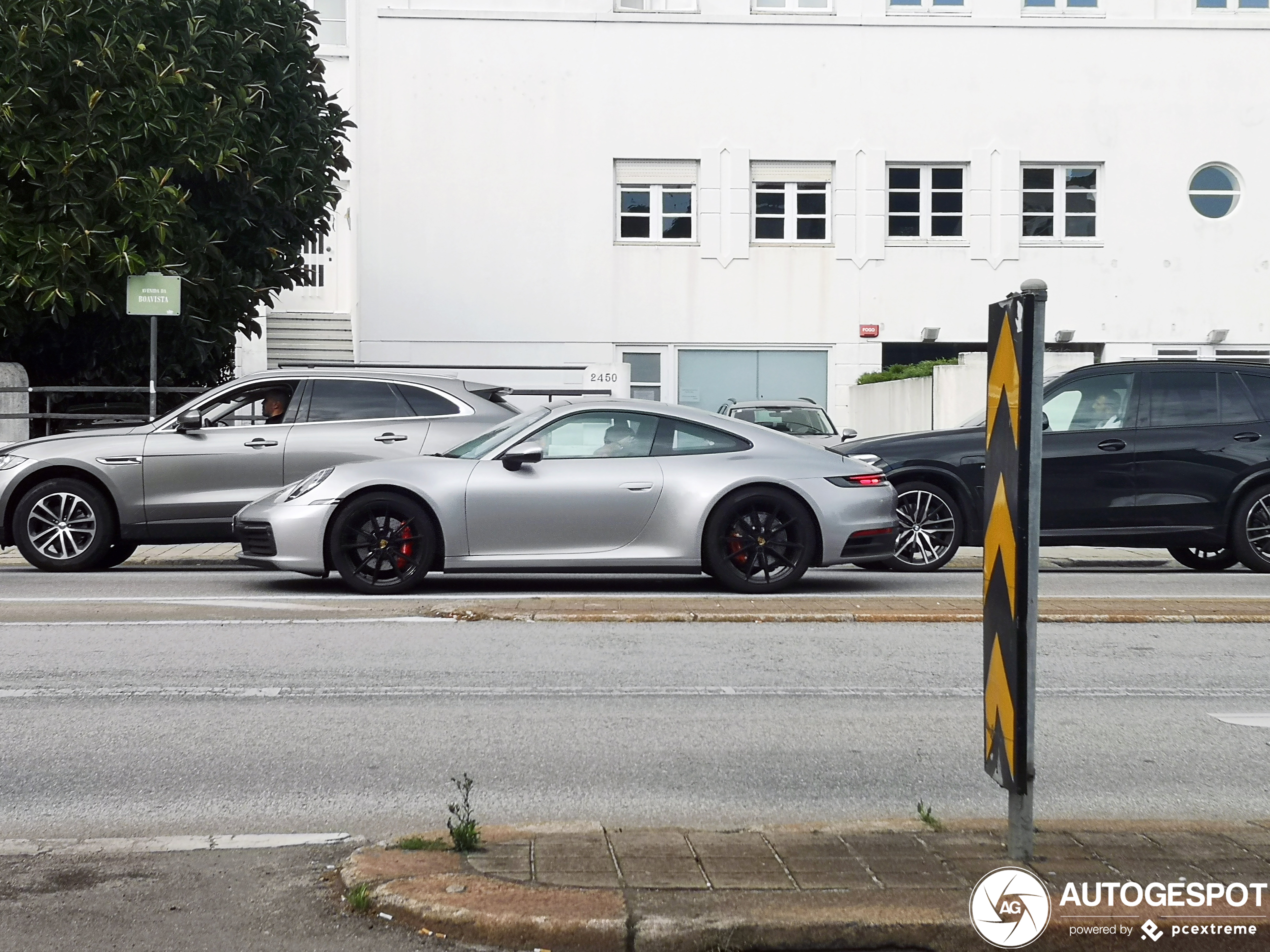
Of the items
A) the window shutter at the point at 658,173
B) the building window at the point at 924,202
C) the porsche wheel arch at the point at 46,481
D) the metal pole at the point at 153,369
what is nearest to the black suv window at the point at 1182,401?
the porsche wheel arch at the point at 46,481

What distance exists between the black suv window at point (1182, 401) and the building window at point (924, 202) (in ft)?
55.0

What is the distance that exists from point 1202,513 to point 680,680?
7.03 m

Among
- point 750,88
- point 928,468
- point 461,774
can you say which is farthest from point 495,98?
point 461,774

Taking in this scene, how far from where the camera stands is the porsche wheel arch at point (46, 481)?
43.6 ft

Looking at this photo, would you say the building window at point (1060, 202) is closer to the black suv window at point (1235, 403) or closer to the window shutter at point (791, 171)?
the window shutter at point (791, 171)

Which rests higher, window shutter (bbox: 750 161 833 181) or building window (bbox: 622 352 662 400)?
window shutter (bbox: 750 161 833 181)

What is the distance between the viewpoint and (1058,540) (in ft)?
44.0

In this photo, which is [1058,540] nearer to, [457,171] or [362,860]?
[362,860]

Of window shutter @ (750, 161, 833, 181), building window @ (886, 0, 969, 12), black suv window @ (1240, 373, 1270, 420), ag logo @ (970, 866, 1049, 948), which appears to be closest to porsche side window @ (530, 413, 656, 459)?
black suv window @ (1240, 373, 1270, 420)

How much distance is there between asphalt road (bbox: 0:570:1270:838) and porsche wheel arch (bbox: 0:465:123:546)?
3802 mm

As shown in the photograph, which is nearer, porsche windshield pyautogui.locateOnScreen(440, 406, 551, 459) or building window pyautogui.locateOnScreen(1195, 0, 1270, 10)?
porsche windshield pyautogui.locateOnScreen(440, 406, 551, 459)

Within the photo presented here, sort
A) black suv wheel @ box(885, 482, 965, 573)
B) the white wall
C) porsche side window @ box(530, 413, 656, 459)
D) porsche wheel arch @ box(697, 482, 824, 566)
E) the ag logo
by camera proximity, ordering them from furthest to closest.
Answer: the white wall, black suv wheel @ box(885, 482, 965, 573), porsche side window @ box(530, 413, 656, 459), porsche wheel arch @ box(697, 482, 824, 566), the ag logo

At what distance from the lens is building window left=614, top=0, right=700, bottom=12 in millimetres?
29516
